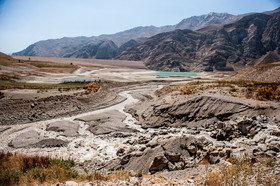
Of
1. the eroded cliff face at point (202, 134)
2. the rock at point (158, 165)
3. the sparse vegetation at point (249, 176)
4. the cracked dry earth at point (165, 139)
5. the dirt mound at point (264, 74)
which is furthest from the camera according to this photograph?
the dirt mound at point (264, 74)

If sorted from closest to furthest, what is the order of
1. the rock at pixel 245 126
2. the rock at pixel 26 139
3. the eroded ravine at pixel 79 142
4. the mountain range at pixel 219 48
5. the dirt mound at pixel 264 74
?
the rock at pixel 245 126
the eroded ravine at pixel 79 142
the rock at pixel 26 139
the dirt mound at pixel 264 74
the mountain range at pixel 219 48

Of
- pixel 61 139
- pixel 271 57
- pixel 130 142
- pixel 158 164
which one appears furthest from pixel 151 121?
pixel 271 57

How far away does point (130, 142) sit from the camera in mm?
12188

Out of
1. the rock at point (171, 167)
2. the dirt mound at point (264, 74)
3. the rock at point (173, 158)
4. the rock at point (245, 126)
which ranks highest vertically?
the dirt mound at point (264, 74)

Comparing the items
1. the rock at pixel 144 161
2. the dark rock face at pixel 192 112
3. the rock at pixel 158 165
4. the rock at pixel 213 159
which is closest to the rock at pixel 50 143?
the rock at pixel 144 161

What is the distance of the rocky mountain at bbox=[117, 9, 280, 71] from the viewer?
131 metres

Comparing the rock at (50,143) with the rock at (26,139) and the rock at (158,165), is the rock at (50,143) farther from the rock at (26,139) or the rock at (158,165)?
the rock at (158,165)

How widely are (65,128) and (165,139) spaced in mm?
10030

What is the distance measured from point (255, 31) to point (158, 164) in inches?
7632

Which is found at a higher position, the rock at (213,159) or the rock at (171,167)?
the rock at (213,159)

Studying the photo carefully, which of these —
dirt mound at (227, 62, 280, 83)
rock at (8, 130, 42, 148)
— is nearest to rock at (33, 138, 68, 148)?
rock at (8, 130, 42, 148)

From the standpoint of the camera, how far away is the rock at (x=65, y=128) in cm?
1489

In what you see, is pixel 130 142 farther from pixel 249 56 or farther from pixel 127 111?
pixel 249 56

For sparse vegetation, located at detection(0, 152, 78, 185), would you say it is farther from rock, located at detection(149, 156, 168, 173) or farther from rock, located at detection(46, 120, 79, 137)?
rock, located at detection(46, 120, 79, 137)
